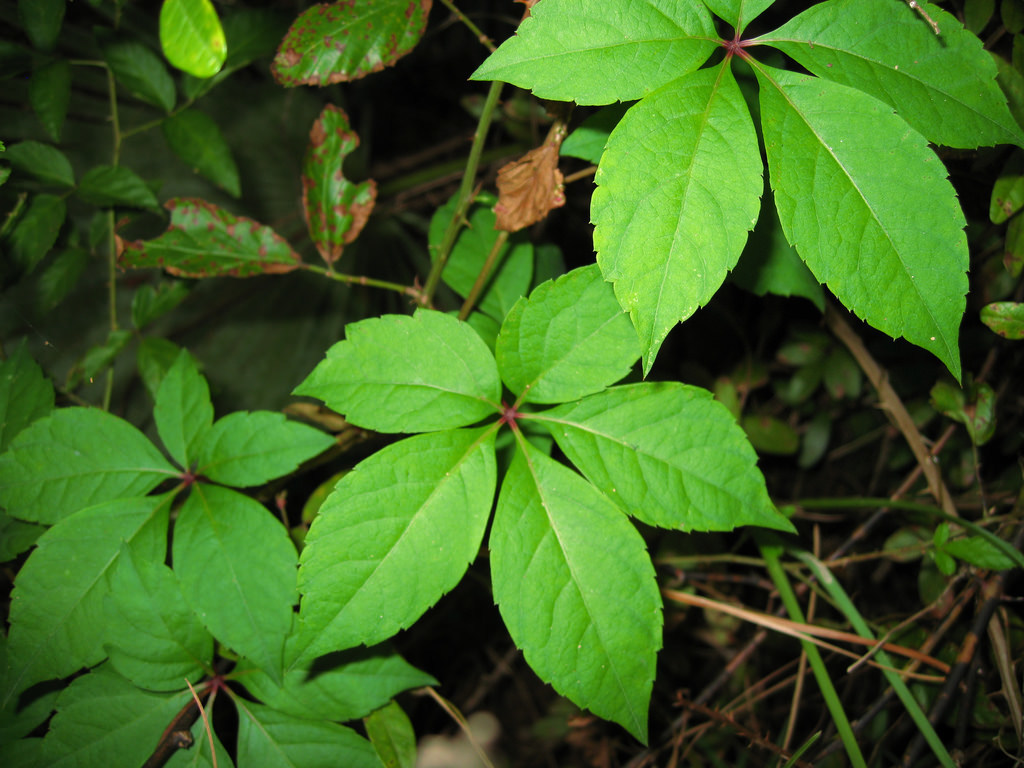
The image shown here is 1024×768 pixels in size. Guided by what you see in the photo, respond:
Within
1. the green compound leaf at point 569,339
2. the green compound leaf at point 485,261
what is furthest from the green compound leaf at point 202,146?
the green compound leaf at point 569,339

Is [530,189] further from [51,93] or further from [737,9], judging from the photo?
[51,93]

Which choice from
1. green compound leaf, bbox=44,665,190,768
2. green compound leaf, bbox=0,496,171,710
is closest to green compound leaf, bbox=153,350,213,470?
green compound leaf, bbox=0,496,171,710

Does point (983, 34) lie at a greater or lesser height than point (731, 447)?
greater

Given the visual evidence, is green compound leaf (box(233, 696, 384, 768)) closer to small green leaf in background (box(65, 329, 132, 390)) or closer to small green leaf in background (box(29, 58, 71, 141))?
small green leaf in background (box(65, 329, 132, 390))

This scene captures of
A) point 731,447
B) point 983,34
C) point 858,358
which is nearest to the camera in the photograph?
point 731,447

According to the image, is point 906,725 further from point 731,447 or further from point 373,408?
point 373,408

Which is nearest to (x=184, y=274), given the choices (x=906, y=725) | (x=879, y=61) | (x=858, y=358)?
(x=879, y=61)
